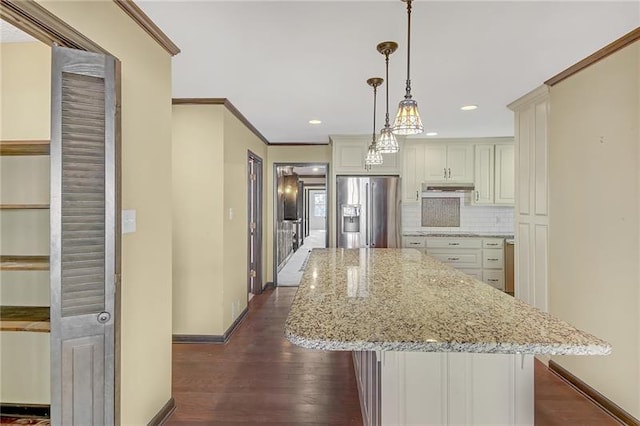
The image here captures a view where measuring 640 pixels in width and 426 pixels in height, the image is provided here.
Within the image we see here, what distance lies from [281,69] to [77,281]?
1.89 meters

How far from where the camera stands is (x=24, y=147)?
1.82 metres

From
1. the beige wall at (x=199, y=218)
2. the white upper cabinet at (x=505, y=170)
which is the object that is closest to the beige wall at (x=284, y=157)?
the beige wall at (x=199, y=218)

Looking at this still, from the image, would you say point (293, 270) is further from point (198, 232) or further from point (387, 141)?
point (387, 141)

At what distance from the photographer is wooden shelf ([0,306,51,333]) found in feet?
5.34

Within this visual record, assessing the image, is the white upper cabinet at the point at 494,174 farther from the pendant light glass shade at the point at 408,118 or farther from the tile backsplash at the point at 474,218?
the pendant light glass shade at the point at 408,118

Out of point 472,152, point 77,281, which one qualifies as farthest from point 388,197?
point 77,281

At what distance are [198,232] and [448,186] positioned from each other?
3.65 m

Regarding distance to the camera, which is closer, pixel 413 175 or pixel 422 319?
pixel 422 319

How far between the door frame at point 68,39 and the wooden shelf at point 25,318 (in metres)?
0.39

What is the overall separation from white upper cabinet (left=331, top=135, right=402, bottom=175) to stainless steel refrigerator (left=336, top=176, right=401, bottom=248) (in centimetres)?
15

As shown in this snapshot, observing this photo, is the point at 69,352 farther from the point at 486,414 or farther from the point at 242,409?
the point at 486,414

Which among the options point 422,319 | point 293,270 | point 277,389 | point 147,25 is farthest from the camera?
point 293,270

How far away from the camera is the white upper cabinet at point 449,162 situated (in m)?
5.10

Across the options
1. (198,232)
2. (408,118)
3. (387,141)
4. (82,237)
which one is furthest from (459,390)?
(198,232)
